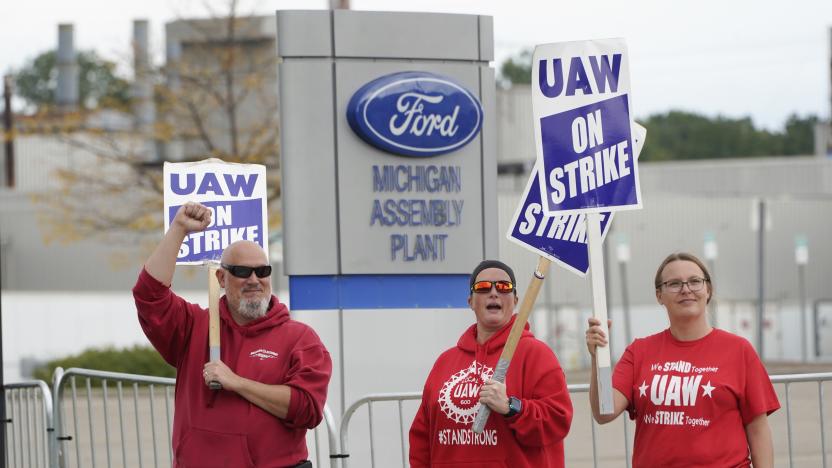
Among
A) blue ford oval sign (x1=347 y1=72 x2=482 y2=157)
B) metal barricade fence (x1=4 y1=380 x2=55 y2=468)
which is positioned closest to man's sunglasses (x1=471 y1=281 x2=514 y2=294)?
blue ford oval sign (x1=347 y1=72 x2=482 y2=157)

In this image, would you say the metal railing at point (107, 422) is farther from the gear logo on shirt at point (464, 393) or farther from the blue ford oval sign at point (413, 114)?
the blue ford oval sign at point (413, 114)

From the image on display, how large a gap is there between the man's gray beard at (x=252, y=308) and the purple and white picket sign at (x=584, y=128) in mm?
1280

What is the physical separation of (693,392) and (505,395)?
766 millimetres

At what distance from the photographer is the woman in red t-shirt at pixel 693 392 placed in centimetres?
555

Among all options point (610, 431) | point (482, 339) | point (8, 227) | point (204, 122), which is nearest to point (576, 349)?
point (204, 122)

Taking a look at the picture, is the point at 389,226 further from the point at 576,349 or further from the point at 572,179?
the point at 576,349

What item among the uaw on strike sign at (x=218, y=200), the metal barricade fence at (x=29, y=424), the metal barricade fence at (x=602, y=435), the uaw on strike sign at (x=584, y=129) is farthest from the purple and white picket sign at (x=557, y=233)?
the metal barricade fence at (x=29, y=424)

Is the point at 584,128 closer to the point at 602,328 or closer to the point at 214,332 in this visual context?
the point at 602,328

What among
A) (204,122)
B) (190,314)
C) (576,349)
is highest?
(204,122)

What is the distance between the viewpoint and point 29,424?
958cm

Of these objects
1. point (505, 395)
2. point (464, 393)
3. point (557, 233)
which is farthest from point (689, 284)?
point (557, 233)

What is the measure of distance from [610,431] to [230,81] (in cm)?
1295

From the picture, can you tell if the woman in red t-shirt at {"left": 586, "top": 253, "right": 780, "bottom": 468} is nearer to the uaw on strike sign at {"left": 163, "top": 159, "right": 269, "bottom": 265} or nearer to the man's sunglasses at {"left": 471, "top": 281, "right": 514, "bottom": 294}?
the man's sunglasses at {"left": 471, "top": 281, "right": 514, "bottom": 294}

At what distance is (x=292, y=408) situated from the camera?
5.62 m
